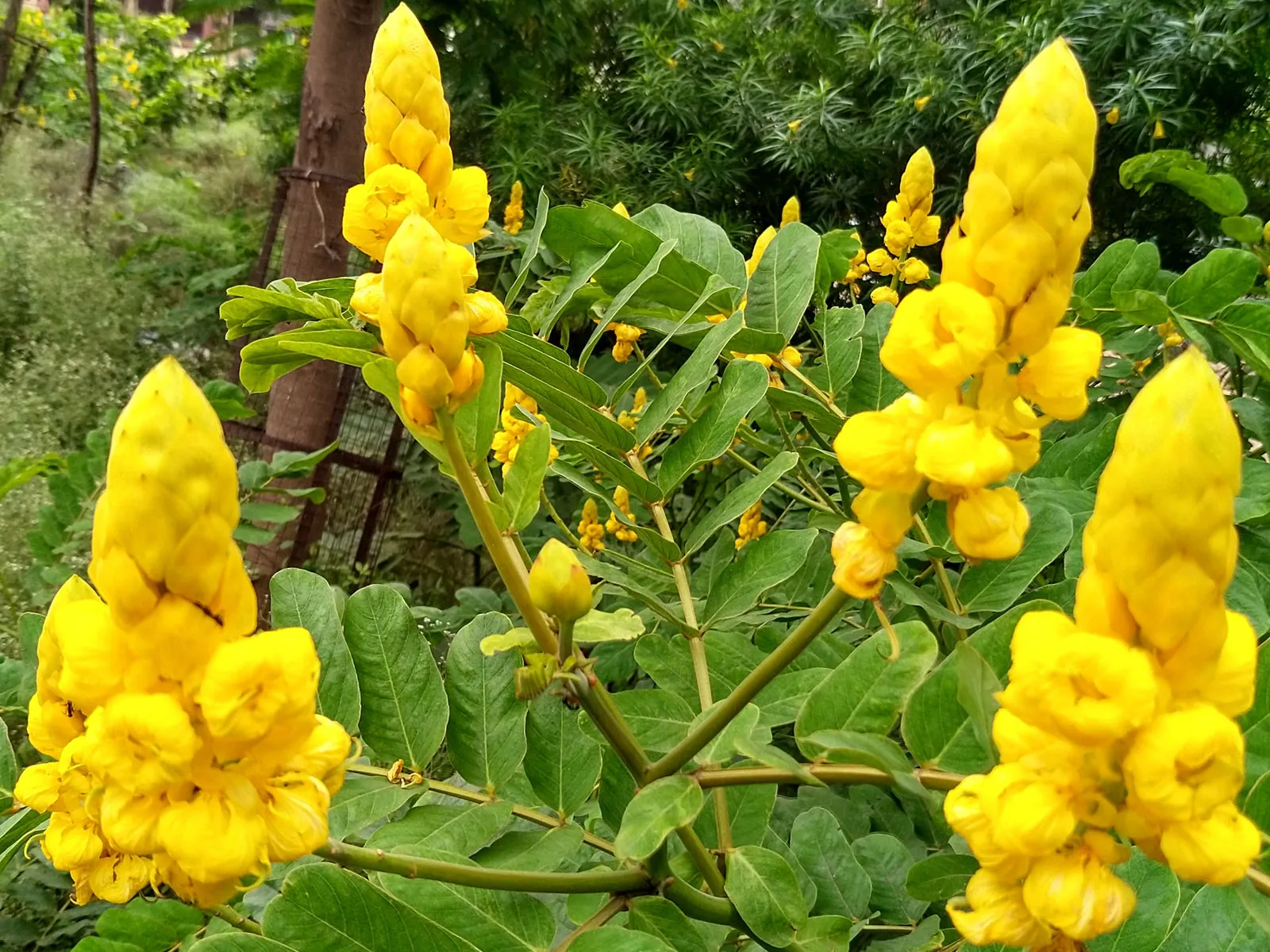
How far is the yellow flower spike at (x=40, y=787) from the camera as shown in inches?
14.6

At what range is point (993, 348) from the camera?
0.95ft

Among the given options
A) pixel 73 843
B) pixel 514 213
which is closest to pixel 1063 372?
pixel 73 843

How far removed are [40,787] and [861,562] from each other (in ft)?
1.24

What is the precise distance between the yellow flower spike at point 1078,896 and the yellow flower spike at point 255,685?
0.24m

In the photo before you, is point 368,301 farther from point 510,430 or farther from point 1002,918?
point 510,430

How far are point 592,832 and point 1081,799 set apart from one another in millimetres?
420

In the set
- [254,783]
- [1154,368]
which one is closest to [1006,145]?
[254,783]

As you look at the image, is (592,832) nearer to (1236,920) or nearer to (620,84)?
(1236,920)

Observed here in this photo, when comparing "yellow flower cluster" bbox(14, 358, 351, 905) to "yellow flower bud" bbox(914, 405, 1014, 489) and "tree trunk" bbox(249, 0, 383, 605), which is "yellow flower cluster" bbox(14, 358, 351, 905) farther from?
"tree trunk" bbox(249, 0, 383, 605)

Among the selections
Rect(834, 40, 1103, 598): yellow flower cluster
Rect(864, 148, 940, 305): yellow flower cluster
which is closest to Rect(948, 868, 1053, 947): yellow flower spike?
Rect(834, 40, 1103, 598): yellow flower cluster

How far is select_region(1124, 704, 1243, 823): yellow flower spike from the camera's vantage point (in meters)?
0.24

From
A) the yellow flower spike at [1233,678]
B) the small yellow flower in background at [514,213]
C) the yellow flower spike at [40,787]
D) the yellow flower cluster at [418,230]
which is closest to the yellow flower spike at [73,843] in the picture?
the yellow flower spike at [40,787]

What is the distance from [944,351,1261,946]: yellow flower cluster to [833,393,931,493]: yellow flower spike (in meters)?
0.06

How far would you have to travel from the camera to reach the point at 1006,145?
28cm
